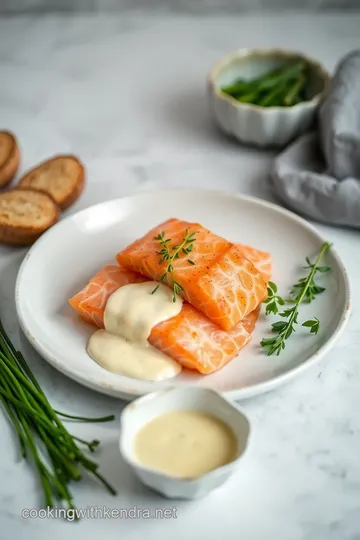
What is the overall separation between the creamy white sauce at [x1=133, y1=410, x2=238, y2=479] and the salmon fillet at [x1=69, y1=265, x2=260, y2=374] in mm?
212

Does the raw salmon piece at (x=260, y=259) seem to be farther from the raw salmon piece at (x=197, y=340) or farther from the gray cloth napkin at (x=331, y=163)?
the gray cloth napkin at (x=331, y=163)

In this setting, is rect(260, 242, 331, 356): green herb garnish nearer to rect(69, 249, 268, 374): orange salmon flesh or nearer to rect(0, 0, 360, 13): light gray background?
rect(69, 249, 268, 374): orange salmon flesh

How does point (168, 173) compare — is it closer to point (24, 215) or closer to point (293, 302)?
point (24, 215)

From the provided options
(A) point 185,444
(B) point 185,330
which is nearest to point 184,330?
(B) point 185,330

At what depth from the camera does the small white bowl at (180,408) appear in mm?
1641

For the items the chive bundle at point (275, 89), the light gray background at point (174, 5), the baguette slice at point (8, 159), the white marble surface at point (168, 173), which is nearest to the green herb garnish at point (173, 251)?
the white marble surface at point (168, 173)

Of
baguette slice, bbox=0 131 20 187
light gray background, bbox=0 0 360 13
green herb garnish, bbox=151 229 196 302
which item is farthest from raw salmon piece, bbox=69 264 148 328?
light gray background, bbox=0 0 360 13

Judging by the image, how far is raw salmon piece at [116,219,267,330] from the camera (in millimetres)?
2062

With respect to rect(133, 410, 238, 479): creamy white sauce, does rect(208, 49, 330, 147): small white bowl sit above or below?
above

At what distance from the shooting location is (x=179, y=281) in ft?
6.85

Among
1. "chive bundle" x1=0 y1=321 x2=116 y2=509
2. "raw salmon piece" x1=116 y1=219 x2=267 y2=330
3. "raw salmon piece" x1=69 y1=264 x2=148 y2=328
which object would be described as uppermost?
"raw salmon piece" x1=116 y1=219 x2=267 y2=330

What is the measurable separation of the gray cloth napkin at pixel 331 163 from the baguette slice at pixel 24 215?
827 mm

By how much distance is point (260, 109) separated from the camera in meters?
2.85

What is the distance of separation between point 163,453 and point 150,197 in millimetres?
1149
